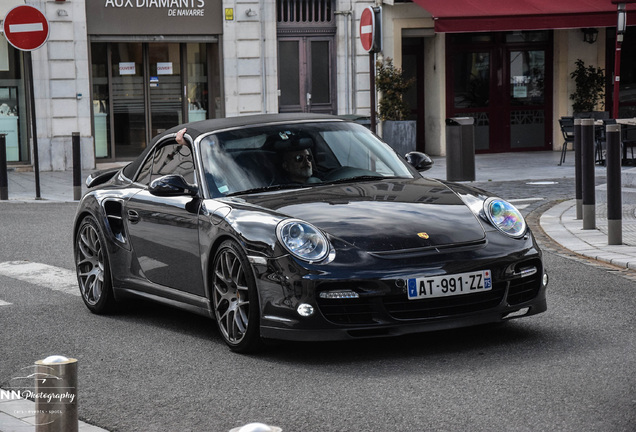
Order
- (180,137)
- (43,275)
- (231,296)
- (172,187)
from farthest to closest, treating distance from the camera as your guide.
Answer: (43,275) → (180,137) → (172,187) → (231,296)

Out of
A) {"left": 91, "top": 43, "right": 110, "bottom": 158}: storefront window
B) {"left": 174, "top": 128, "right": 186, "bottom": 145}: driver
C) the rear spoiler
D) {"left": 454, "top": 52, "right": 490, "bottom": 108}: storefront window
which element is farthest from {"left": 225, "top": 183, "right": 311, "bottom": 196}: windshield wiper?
{"left": 454, "top": 52, "right": 490, "bottom": 108}: storefront window

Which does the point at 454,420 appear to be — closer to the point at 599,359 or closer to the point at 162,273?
the point at 599,359

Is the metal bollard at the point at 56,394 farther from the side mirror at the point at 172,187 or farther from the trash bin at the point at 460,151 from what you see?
the trash bin at the point at 460,151

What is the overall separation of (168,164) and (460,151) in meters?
11.3

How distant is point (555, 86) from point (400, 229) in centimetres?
2155

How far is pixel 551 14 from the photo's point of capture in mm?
24422

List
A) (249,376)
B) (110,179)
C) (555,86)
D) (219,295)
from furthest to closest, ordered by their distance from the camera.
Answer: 1. (555,86)
2. (110,179)
3. (219,295)
4. (249,376)

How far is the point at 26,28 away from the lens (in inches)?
701

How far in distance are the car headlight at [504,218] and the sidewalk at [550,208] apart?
2.65 meters

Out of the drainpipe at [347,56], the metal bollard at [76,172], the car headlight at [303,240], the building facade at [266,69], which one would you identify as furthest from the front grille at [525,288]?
the drainpipe at [347,56]

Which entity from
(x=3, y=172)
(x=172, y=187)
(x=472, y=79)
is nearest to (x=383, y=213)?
(x=172, y=187)

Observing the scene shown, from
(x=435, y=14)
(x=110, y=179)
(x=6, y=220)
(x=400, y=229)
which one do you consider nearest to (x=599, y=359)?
(x=400, y=229)

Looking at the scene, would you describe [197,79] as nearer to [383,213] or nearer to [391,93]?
[391,93]

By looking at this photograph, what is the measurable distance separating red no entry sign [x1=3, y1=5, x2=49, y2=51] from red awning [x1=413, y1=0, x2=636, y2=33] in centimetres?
880
